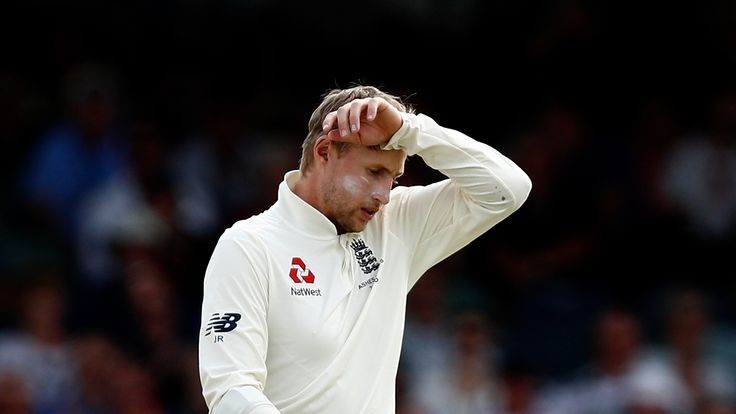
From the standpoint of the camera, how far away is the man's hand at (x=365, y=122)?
4305mm

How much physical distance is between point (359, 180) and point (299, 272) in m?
0.37
